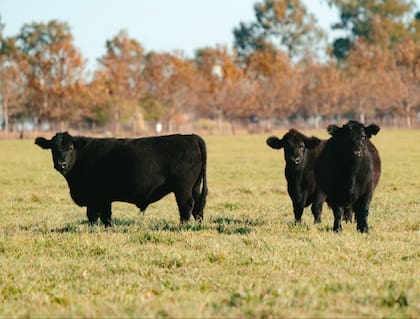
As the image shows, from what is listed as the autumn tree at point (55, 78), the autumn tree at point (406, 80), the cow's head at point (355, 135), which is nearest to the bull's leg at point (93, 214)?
the cow's head at point (355, 135)

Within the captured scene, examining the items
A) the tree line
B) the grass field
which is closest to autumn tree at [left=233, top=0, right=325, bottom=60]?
the tree line

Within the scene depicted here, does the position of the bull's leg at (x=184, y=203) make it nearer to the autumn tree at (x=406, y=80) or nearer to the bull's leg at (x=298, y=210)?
the bull's leg at (x=298, y=210)

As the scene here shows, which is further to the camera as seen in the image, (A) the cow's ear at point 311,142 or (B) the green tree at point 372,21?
(B) the green tree at point 372,21

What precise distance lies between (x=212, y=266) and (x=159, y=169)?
3.95 meters

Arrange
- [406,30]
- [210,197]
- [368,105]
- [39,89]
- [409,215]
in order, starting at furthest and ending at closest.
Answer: [406,30] < [368,105] < [39,89] < [210,197] < [409,215]

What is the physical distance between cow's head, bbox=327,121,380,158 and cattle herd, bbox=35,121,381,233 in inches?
1.1

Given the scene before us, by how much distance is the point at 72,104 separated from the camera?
73.6m

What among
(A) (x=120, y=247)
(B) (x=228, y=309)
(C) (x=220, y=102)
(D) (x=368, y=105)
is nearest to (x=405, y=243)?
(A) (x=120, y=247)

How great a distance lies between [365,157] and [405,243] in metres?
1.83

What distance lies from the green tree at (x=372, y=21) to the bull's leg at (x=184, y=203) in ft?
→ 342

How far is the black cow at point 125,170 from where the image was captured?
11250 mm

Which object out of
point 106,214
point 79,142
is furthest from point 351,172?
point 79,142

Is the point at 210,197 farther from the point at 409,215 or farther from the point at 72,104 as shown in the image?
the point at 72,104

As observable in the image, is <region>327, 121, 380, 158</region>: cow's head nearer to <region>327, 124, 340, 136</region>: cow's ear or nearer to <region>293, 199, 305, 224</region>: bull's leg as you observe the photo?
<region>327, 124, 340, 136</region>: cow's ear
